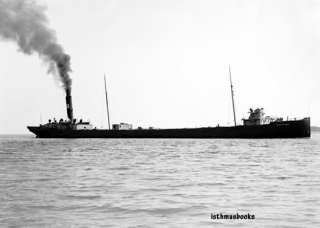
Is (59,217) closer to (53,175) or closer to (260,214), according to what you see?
(260,214)

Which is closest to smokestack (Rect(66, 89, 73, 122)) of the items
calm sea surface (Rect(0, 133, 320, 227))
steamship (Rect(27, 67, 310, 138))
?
steamship (Rect(27, 67, 310, 138))

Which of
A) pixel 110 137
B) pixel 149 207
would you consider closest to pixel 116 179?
pixel 149 207

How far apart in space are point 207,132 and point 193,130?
96.1 inches

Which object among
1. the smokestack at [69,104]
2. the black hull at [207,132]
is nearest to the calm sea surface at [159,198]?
the black hull at [207,132]

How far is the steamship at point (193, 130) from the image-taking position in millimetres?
67312

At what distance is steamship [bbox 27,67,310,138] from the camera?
6731cm

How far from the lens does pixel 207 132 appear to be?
245 feet

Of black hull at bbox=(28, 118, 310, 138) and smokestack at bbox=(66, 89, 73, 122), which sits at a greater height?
smokestack at bbox=(66, 89, 73, 122)

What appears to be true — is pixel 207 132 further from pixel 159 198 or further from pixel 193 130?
pixel 159 198

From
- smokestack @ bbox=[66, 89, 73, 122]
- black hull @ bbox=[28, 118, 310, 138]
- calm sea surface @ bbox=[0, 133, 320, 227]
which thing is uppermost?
smokestack @ bbox=[66, 89, 73, 122]

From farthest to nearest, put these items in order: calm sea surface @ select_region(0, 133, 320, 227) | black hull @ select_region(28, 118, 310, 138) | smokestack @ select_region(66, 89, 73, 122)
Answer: smokestack @ select_region(66, 89, 73, 122), black hull @ select_region(28, 118, 310, 138), calm sea surface @ select_region(0, 133, 320, 227)

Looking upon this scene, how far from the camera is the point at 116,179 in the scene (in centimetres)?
1958

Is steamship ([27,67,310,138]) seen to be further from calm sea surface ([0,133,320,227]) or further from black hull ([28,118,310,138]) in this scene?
calm sea surface ([0,133,320,227])

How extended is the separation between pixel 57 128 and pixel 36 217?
76.3 m
